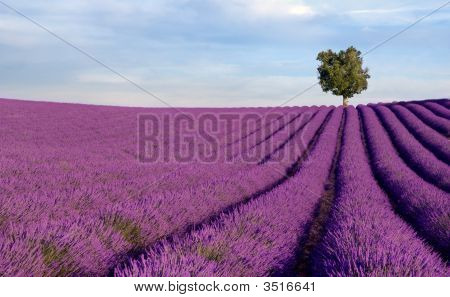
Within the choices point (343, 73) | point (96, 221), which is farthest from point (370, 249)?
point (343, 73)

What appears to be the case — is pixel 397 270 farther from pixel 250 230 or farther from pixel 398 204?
pixel 398 204

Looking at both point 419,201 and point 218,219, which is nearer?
point 218,219

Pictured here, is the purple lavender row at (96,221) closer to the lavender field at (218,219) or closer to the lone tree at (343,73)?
the lavender field at (218,219)

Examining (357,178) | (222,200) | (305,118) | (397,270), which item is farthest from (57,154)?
(305,118)

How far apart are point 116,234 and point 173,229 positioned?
1.10m

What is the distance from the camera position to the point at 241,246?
12.9ft

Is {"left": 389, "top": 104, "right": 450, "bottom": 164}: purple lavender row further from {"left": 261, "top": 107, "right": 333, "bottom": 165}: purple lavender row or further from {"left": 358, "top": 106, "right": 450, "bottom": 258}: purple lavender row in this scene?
{"left": 261, "top": 107, "right": 333, "bottom": 165}: purple lavender row

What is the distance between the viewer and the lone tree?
169ft

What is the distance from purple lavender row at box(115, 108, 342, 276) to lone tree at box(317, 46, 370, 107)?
46616 millimetres

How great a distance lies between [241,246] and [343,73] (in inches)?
1980

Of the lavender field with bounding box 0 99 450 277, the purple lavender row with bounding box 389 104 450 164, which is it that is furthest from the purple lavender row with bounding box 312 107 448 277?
the purple lavender row with bounding box 389 104 450 164

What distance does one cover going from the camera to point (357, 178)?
9539mm

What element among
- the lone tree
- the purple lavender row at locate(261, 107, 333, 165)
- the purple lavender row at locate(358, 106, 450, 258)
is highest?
the lone tree

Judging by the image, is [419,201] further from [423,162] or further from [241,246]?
[423,162]
